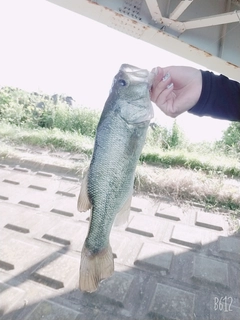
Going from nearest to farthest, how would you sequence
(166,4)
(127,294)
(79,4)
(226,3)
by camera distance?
(127,294) → (79,4) → (166,4) → (226,3)

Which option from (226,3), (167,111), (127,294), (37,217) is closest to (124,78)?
(167,111)

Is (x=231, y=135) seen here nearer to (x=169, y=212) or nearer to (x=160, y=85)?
(x=169, y=212)

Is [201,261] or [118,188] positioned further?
[201,261]

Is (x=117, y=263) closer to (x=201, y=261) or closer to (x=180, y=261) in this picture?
(x=180, y=261)

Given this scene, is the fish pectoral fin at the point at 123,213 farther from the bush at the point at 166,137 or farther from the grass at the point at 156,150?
the bush at the point at 166,137

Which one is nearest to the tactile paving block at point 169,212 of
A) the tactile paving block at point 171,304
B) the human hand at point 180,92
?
the tactile paving block at point 171,304

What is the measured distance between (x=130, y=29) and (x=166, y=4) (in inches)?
23.1

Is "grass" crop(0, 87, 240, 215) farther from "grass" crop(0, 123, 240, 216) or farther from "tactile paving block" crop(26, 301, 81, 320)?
"tactile paving block" crop(26, 301, 81, 320)

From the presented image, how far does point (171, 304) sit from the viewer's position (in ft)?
7.39

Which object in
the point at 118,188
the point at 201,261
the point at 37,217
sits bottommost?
the point at 37,217

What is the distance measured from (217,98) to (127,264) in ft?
5.73

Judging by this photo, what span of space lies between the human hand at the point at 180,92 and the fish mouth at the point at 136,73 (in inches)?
9.9

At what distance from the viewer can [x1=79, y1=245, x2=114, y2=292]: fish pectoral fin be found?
1.36m

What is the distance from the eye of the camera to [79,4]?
3.37m
